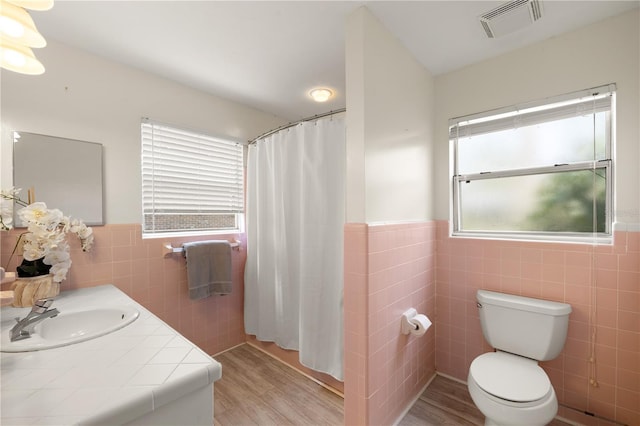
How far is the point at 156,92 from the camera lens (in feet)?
6.44

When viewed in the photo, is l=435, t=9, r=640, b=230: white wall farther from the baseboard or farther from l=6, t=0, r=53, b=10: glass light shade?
l=6, t=0, r=53, b=10: glass light shade

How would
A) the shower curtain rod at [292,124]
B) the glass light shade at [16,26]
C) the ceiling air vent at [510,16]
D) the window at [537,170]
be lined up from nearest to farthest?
the glass light shade at [16,26], the ceiling air vent at [510,16], the window at [537,170], the shower curtain rod at [292,124]

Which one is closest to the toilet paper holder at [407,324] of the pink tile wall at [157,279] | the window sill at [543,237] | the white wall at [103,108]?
the window sill at [543,237]

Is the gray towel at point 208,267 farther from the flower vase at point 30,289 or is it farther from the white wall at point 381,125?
the white wall at point 381,125

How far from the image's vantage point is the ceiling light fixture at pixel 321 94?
7.18ft

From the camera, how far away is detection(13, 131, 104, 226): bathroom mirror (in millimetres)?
1454

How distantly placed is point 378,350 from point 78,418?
4.12 ft

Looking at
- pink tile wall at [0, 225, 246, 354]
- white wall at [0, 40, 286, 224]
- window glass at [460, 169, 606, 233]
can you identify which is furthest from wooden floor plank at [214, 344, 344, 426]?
window glass at [460, 169, 606, 233]

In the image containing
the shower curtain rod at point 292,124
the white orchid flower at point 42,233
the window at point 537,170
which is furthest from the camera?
the shower curtain rod at point 292,124

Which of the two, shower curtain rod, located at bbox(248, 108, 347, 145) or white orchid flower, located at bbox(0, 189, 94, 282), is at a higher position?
shower curtain rod, located at bbox(248, 108, 347, 145)

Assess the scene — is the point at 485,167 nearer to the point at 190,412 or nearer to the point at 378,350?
the point at 378,350

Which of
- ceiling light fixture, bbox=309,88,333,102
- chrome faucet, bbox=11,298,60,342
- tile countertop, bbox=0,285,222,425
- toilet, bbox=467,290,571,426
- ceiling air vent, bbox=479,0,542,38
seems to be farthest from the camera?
ceiling light fixture, bbox=309,88,333,102

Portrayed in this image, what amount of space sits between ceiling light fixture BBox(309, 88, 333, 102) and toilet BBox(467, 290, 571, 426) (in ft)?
6.35

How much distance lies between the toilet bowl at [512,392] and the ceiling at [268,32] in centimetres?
196
